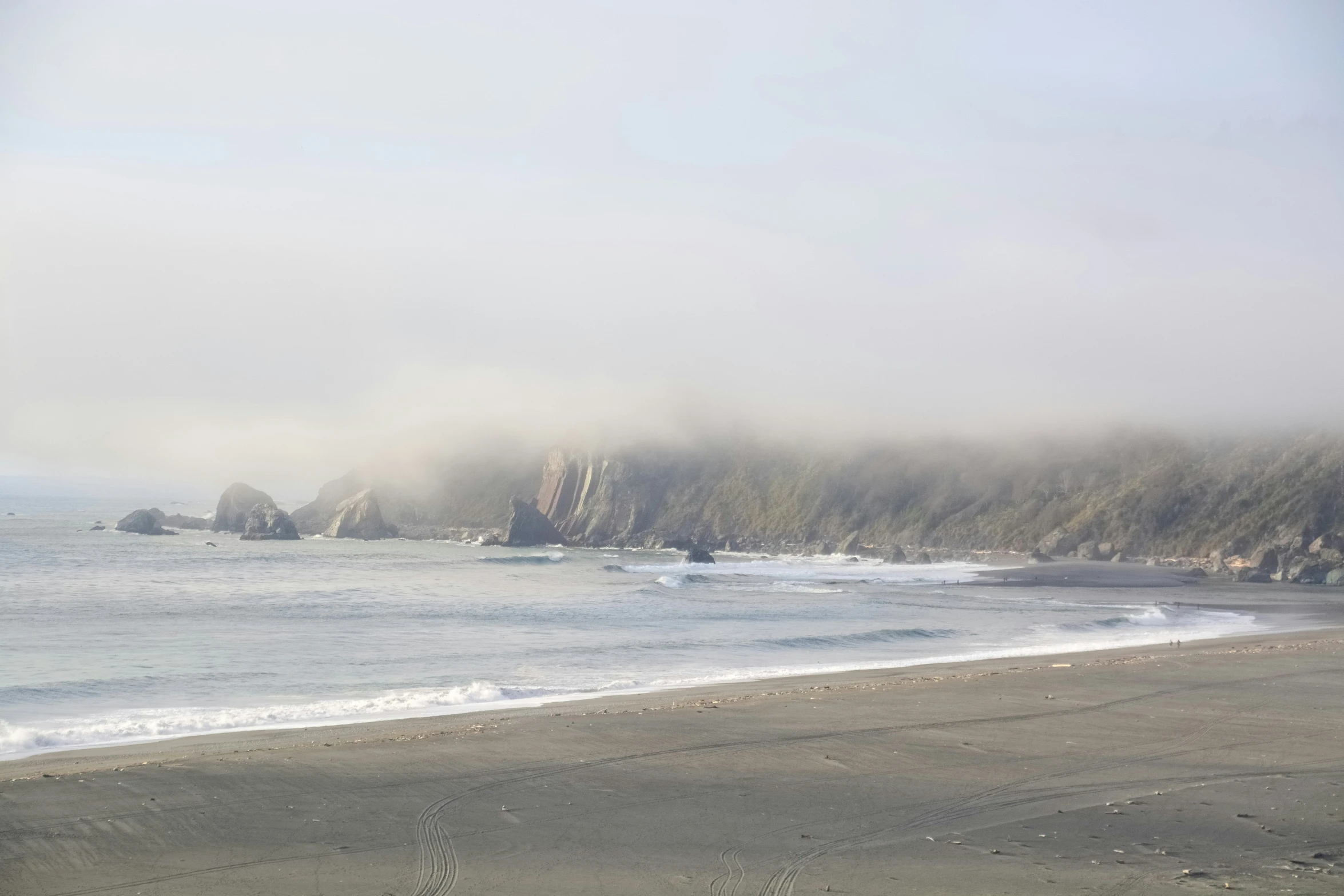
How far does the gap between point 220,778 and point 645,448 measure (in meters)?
118

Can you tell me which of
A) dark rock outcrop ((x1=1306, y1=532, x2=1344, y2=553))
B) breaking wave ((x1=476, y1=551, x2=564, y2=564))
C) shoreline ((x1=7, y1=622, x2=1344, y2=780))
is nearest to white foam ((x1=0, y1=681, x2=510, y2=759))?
shoreline ((x1=7, y1=622, x2=1344, y2=780))

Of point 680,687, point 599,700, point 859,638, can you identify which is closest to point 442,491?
point 859,638

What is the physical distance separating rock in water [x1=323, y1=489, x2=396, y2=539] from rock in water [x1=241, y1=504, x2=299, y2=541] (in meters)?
8.39

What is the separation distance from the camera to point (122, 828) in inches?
400

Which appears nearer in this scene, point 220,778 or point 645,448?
point 220,778

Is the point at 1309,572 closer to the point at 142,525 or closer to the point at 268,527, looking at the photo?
the point at 268,527

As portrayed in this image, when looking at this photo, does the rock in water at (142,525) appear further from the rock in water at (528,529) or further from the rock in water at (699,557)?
the rock in water at (699,557)

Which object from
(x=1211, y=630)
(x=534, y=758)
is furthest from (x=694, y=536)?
(x=534, y=758)

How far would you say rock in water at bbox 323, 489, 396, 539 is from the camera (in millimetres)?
120312

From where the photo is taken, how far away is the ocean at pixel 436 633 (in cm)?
1917

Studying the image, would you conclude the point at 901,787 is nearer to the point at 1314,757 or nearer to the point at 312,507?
the point at 1314,757

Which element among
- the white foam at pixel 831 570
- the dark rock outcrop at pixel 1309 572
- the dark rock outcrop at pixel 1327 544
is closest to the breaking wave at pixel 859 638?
the white foam at pixel 831 570

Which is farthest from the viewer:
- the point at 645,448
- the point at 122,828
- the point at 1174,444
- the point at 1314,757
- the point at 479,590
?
the point at 645,448

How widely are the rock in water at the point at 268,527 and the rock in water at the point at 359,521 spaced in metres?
8.39
